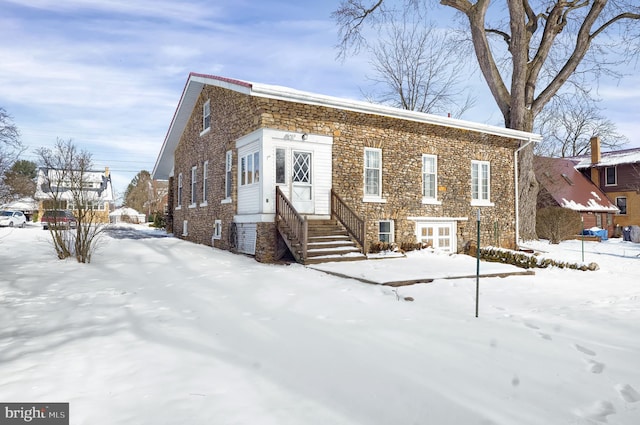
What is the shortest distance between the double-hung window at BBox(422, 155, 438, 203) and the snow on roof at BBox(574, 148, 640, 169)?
25.6 meters

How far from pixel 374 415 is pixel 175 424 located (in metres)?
1.38

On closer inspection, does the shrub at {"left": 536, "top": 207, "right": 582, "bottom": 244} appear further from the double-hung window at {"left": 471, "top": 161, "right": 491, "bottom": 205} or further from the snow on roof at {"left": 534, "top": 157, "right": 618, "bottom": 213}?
the double-hung window at {"left": 471, "top": 161, "right": 491, "bottom": 205}

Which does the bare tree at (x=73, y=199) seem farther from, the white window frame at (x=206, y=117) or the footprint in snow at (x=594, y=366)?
the footprint in snow at (x=594, y=366)

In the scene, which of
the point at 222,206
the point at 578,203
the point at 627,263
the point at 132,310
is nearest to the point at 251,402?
the point at 132,310

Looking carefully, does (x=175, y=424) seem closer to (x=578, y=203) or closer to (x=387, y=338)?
(x=387, y=338)

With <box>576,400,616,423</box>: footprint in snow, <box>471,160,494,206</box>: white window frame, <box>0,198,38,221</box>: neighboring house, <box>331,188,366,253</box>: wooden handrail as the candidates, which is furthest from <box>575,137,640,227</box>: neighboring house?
<box>0,198,38,221</box>: neighboring house

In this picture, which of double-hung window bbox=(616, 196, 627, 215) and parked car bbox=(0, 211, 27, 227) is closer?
parked car bbox=(0, 211, 27, 227)

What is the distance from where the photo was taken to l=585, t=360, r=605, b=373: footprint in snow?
3.95 metres

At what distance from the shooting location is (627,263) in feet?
43.8

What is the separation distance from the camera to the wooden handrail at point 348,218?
1162 cm

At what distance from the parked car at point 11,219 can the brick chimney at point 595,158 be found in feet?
149

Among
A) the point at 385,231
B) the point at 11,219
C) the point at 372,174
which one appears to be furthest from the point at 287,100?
the point at 11,219

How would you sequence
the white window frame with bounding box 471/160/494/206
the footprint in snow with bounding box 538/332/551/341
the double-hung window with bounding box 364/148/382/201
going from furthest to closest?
the white window frame with bounding box 471/160/494/206, the double-hung window with bounding box 364/148/382/201, the footprint in snow with bounding box 538/332/551/341

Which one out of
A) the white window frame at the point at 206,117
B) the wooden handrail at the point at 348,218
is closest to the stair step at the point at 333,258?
the wooden handrail at the point at 348,218
